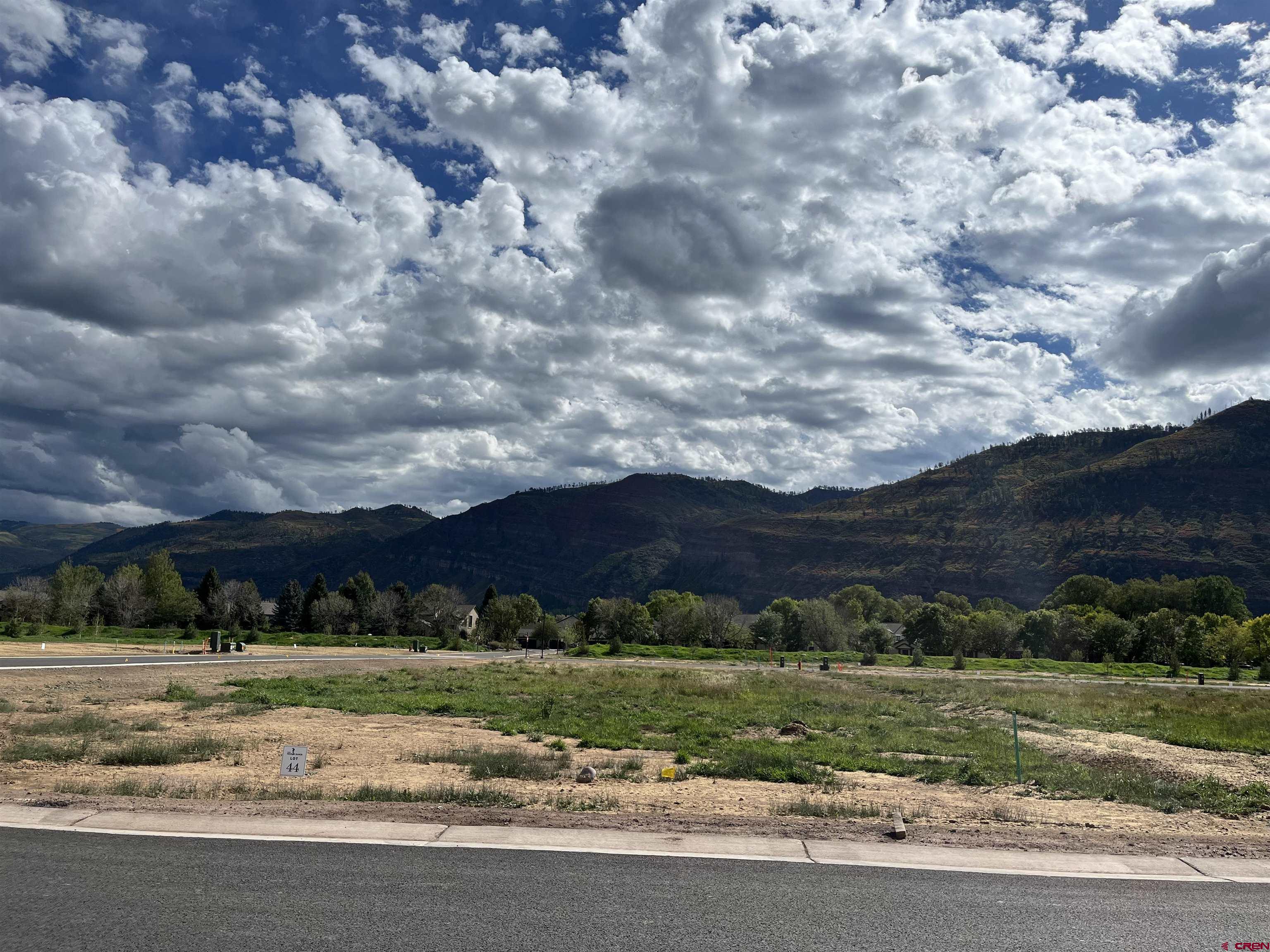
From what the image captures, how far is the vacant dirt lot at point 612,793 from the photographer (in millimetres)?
11102

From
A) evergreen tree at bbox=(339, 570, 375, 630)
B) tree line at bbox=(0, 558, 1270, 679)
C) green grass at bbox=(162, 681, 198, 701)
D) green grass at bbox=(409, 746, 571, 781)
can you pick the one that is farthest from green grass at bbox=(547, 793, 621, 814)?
evergreen tree at bbox=(339, 570, 375, 630)

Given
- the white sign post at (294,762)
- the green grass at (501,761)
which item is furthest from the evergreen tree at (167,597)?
the white sign post at (294,762)

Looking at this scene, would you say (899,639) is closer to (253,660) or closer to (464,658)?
(464,658)

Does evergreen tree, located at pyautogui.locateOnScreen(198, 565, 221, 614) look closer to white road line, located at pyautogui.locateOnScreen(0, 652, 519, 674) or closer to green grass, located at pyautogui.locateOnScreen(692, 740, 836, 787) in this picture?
white road line, located at pyautogui.locateOnScreen(0, 652, 519, 674)

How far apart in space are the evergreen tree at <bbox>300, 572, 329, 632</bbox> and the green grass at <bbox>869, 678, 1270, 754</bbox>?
3646 inches

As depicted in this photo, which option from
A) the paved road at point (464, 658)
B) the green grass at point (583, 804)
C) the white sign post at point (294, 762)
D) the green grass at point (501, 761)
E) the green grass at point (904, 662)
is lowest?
the green grass at point (904, 662)

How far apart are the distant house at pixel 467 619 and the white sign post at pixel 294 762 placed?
127 meters

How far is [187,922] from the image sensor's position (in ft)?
22.2

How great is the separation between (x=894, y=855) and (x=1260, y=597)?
218 m

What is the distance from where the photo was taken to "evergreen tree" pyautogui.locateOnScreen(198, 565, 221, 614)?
12200 cm

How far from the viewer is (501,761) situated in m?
16.4

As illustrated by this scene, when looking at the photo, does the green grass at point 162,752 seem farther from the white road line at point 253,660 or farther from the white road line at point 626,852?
the white road line at point 253,660

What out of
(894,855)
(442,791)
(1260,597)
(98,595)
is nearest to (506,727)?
(442,791)

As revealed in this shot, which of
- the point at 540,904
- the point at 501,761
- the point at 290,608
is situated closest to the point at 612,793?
the point at 501,761
